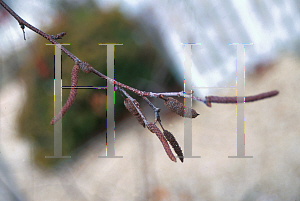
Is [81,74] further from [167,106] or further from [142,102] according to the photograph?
[167,106]

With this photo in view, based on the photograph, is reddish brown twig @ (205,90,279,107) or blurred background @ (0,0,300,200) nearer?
reddish brown twig @ (205,90,279,107)

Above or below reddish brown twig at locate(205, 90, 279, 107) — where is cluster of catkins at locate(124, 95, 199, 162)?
below

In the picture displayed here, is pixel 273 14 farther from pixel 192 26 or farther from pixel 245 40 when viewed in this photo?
pixel 192 26

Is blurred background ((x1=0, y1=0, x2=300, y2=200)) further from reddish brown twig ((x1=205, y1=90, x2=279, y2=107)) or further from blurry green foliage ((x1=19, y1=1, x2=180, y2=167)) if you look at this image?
reddish brown twig ((x1=205, y1=90, x2=279, y2=107))

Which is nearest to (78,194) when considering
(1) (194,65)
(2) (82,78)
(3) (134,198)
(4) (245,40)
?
(3) (134,198)

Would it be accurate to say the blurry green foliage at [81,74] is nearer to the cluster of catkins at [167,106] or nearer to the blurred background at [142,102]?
the blurred background at [142,102]

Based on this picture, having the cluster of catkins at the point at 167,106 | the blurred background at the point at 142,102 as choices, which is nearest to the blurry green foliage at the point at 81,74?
the blurred background at the point at 142,102

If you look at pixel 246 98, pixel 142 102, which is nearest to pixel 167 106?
pixel 246 98

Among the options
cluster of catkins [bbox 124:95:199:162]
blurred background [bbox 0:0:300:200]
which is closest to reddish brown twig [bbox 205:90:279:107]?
cluster of catkins [bbox 124:95:199:162]

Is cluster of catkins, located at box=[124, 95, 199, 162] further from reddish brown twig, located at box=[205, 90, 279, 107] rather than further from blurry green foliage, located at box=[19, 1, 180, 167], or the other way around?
blurry green foliage, located at box=[19, 1, 180, 167]
